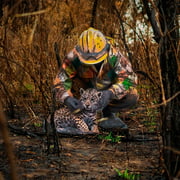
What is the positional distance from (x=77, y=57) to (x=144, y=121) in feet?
3.54

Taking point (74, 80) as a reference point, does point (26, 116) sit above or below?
below

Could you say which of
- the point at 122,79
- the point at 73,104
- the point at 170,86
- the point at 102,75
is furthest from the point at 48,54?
the point at 170,86

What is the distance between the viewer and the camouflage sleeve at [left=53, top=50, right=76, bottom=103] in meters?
3.57

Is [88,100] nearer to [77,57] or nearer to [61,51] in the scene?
[77,57]

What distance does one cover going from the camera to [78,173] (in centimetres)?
218

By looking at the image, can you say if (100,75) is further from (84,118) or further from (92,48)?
(84,118)

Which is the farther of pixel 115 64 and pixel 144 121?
pixel 144 121

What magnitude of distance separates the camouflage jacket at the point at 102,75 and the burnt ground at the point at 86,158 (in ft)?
1.59

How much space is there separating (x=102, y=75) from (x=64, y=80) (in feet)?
1.30

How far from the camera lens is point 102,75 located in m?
3.70

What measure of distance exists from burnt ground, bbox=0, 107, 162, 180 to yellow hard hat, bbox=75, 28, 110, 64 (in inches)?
28.5

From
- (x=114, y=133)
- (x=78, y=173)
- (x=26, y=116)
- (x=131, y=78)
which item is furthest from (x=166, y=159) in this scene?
(x=26, y=116)

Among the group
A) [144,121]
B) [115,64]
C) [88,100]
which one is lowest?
[144,121]

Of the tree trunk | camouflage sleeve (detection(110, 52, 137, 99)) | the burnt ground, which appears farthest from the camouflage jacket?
the tree trunk
